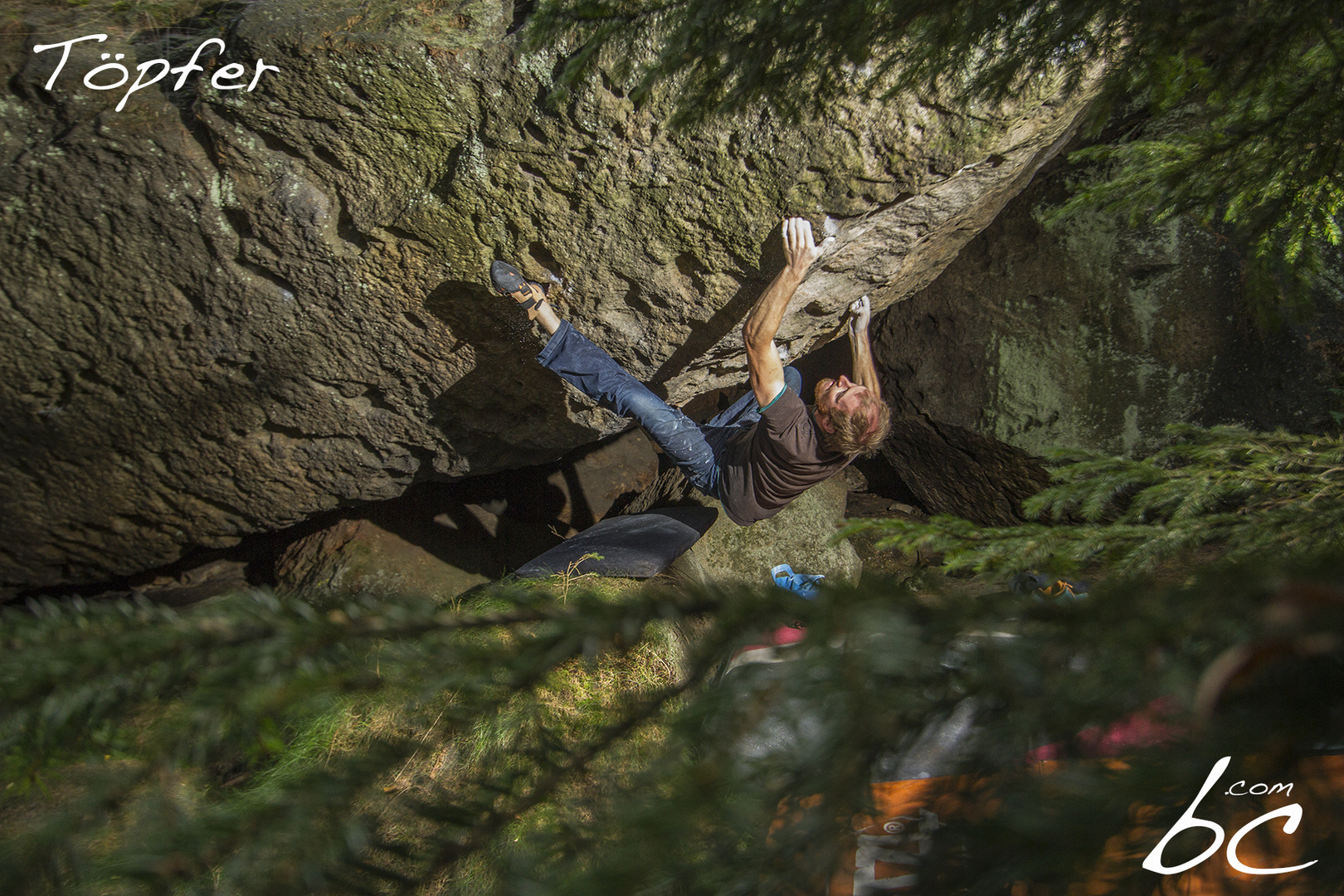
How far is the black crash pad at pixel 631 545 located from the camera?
3.54 metres

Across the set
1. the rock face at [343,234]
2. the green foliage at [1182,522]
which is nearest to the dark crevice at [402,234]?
the rock face at [343,234]

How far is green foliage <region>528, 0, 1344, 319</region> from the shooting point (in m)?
1.50

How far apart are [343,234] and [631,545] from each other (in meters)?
1.93

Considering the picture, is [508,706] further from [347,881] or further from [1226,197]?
[1226,197]

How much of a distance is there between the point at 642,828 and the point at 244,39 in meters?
2.95

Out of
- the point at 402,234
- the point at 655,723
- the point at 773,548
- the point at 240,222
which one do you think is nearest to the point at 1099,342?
the point at 773,548

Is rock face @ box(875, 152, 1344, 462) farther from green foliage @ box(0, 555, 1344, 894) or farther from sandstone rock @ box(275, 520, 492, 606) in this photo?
green foliage @ box(0, 555, 1344, 894)

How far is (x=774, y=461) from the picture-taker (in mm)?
3246

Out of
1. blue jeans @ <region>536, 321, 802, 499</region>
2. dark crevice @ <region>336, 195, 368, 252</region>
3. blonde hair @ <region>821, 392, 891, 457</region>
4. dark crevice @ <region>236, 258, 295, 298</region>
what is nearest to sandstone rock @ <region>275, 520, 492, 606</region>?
blue jeans @ <region>536, 321, 802, 499</region>

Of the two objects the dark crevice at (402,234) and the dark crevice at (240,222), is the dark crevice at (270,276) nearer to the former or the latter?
the dark crevice at (240,222)

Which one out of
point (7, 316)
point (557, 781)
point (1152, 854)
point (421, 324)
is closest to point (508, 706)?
point (557, 781)

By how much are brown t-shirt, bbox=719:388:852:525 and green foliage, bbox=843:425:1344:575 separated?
1266mm

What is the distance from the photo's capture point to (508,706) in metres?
0.75

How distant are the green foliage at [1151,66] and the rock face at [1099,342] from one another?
175 cm
